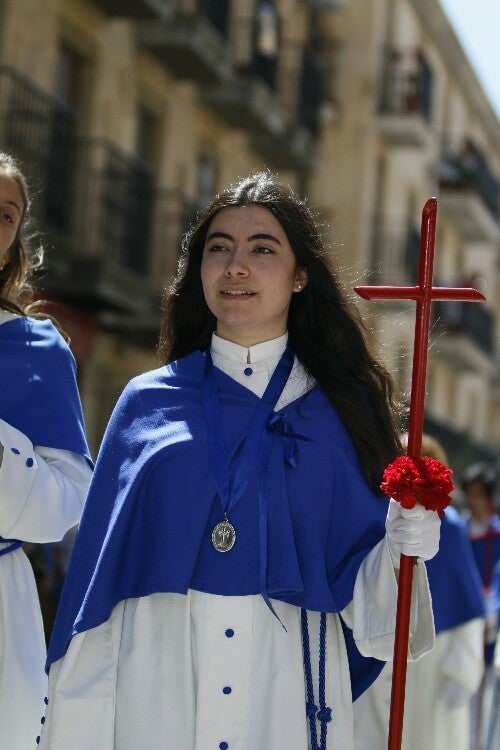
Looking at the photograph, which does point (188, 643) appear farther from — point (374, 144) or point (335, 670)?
point (374, 144)

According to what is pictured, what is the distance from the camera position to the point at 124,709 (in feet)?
13.7

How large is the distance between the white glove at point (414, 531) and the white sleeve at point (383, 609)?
17cm

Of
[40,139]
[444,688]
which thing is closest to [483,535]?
[444,688]

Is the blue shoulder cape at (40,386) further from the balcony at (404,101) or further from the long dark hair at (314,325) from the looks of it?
the balcony at (404,101)

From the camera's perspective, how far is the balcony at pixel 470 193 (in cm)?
3375

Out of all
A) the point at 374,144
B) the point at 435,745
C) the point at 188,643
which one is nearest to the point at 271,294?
the point at 188,643

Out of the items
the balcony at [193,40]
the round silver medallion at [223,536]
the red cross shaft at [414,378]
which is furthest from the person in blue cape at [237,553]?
the balcony at [193,40]

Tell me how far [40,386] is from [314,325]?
0.88 metres

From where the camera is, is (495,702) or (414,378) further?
(495,702)

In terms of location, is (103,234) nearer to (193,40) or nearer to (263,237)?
(193,40)

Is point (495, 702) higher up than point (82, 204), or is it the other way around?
point (82, 204)

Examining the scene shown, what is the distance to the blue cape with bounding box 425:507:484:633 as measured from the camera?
8172 millimetres

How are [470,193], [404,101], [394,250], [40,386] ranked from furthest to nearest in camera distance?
1. [470,193]
2. [404,101]
3. [394,250]
4. [40,386]

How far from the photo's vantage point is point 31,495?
4570mm
